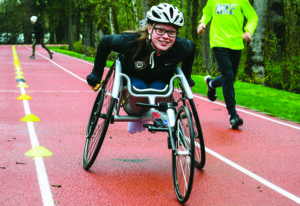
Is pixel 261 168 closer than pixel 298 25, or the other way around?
pixel 261 168

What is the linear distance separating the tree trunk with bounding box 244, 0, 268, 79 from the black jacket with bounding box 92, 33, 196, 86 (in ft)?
40.2

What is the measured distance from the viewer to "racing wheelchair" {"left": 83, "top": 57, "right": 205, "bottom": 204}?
157 inches

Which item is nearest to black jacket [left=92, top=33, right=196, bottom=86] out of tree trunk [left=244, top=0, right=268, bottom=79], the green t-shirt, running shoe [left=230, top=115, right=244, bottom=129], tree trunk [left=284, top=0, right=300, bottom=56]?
running shoe [left=230, top=115, right=244, bottom=129]

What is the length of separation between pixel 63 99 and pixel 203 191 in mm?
6896

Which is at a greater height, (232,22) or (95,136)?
(232,22)

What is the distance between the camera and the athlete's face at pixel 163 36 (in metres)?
4.56

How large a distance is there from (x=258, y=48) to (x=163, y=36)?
1297cm

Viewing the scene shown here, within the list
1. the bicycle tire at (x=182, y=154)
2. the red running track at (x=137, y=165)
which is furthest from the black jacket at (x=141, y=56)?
the red running track at (x=137, y=165)

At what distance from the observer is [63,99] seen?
35.6ft

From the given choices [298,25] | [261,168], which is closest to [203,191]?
[261,168]

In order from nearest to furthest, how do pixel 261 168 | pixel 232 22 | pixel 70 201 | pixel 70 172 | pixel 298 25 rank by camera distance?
pixel 70 201
pixel 70 172
pixel 261 168
pixel 232 22
pixel 298 25

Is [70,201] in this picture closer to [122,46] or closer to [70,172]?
[70,172]

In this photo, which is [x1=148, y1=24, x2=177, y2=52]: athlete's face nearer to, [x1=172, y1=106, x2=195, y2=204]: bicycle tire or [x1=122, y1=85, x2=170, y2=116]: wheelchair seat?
[x1=122, y1=85, x2=170, y2=116]: wheelchair seat

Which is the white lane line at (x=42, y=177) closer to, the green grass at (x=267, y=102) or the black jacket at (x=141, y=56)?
the black jacket at (x=141, y=56)
